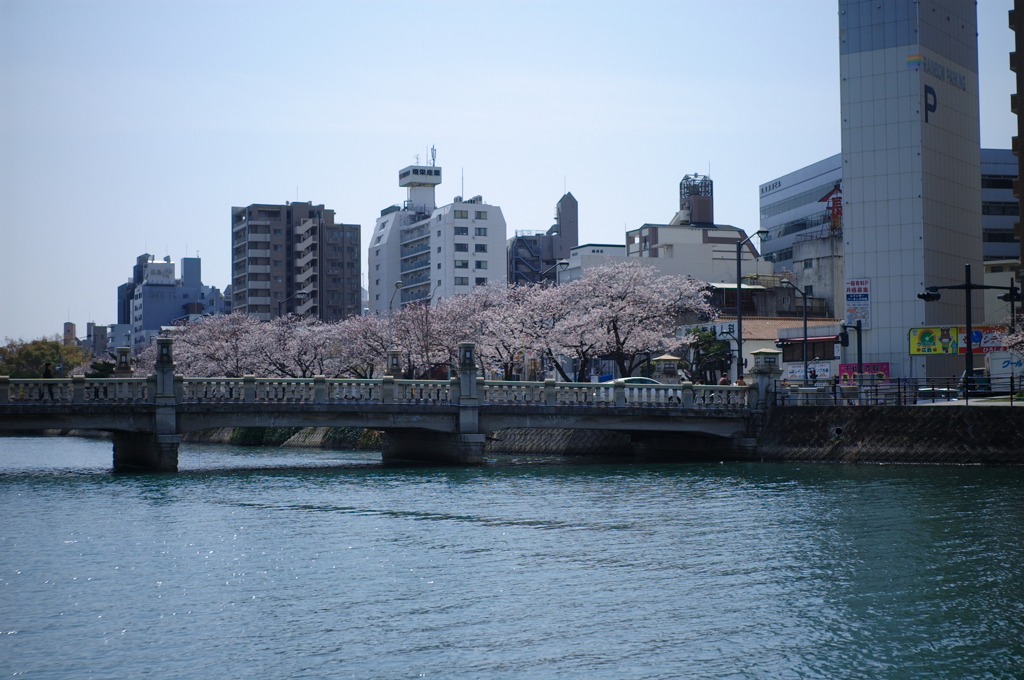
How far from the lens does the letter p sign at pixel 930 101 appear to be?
226 ft

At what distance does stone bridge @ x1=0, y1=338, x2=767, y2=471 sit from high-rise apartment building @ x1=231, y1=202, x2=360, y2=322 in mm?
95175

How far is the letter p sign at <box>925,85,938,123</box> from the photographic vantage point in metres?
69.0

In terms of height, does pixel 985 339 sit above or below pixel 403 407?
above

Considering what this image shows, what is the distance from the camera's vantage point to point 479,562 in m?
23.6

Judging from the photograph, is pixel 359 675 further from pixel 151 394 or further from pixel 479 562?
pixel 151 394

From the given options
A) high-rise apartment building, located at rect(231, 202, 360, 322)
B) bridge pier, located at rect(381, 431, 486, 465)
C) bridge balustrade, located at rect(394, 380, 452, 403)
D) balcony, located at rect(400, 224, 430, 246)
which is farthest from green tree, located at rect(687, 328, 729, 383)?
high-rise apartment building, located at rect(231, 202, 360, 322)

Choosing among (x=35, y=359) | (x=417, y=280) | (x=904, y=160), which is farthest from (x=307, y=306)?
(x=904, y=160)

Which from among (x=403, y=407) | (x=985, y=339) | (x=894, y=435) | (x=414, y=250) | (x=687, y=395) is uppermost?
(x=414, y=250)

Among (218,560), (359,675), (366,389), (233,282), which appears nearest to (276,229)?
(233,282)

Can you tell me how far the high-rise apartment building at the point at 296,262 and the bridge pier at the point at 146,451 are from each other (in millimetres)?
93757

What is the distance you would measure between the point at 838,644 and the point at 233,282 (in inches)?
5578

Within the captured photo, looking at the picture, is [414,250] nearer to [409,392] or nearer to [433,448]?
[433,448]

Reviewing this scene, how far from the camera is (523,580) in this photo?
21.7 m

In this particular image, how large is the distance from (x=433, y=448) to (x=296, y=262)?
101 meters
